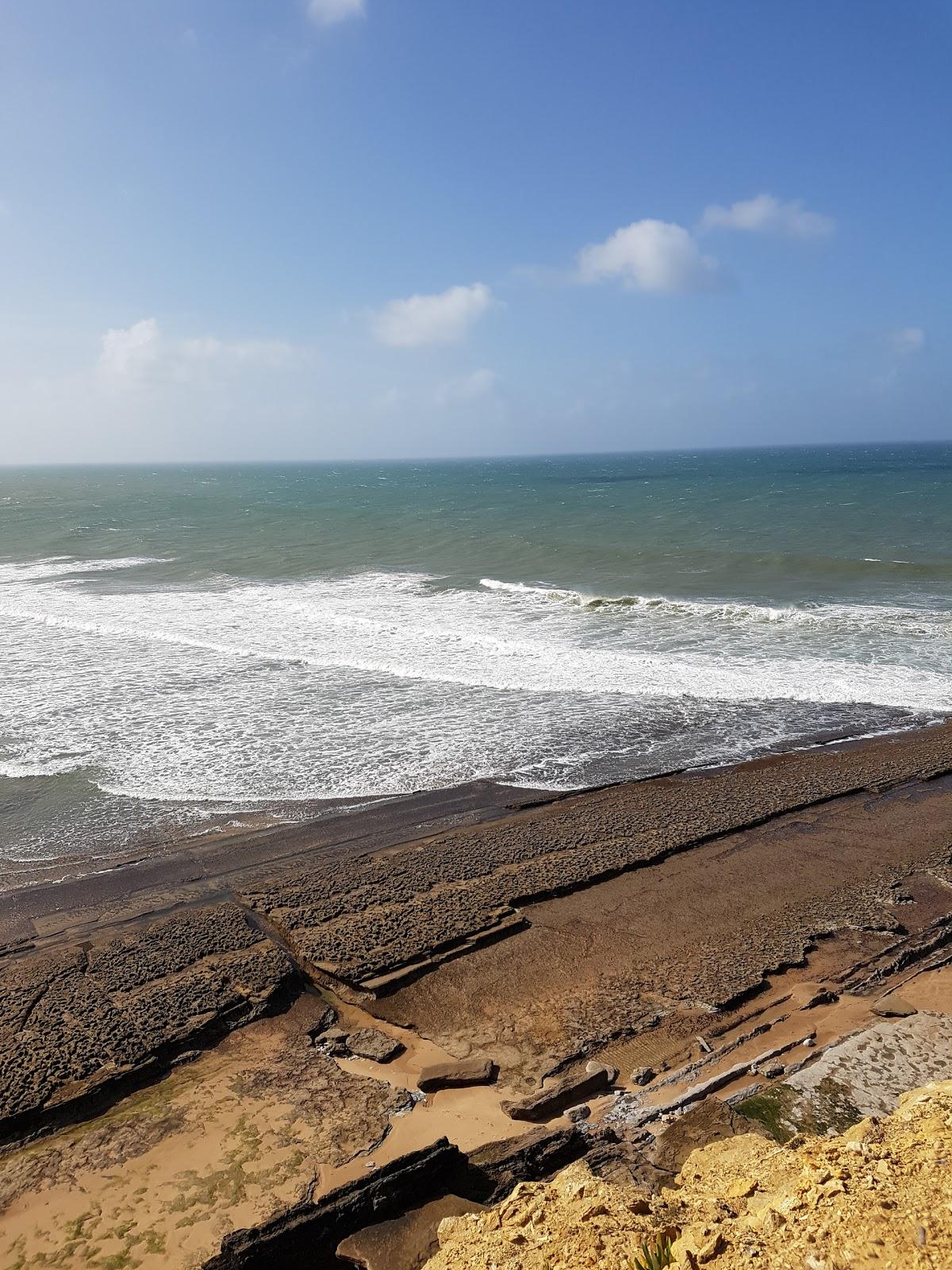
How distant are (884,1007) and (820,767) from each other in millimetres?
6387

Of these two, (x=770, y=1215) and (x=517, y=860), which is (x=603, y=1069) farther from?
(x=517, y=860)

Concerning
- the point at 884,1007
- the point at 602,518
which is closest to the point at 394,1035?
the point at 884,1007

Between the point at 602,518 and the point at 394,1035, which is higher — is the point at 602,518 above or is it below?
above

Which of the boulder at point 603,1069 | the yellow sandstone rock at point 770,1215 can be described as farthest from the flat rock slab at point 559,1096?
the yellow sandstone rock at point 770,1215

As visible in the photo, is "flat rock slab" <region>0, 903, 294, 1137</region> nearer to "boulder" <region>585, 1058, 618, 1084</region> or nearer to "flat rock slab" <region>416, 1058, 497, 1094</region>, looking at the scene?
"flat rock slab" <region>416, 1058, 497, 1094</region>

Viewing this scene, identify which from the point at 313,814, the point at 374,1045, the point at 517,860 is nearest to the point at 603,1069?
the point at 374,1045

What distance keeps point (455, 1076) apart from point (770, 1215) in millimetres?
3474

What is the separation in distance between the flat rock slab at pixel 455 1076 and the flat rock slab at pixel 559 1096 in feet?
1.23

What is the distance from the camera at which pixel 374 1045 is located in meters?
7.11

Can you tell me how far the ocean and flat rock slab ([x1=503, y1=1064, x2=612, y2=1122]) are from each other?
6495 millimetres

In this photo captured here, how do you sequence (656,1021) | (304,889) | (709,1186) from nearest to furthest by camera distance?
(709,1186) < (656,1021) < (304,889)

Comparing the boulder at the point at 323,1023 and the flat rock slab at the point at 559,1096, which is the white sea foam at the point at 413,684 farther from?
the flat rock slab at the point at 559,1096

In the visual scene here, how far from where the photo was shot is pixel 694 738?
14875 millimetres

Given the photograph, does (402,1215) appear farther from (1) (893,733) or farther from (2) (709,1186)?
(1) (893,733)
